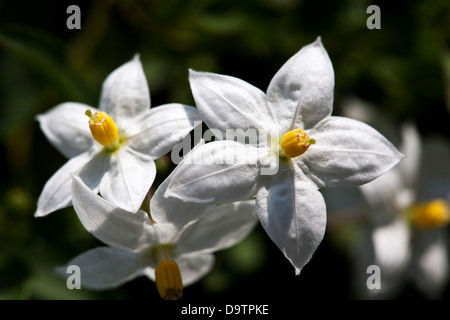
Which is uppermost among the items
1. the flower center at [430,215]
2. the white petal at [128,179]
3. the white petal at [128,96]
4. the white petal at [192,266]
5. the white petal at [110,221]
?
the white petal at [128,96]

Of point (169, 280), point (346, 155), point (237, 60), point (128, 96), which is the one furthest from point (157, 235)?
point (237, 60)

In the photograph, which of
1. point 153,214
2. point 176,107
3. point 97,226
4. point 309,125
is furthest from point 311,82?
point 97,226

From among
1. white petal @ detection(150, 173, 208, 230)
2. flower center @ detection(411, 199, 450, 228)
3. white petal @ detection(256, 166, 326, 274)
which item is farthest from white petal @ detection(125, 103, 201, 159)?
flower center @ detection(411, 199, 450, 228)

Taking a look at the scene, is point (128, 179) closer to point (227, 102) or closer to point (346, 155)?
point (227, 102)

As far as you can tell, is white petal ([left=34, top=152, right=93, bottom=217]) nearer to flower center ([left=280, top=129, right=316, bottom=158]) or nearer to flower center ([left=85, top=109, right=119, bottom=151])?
flower center ([left=85, top=109, right=119, bottom=151])

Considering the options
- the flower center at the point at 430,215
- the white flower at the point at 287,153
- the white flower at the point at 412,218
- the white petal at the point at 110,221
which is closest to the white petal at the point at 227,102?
the white flower at the point at 287,153

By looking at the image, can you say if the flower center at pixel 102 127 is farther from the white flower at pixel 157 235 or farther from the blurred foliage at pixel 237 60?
the blurred foliage at pixel 237 60
